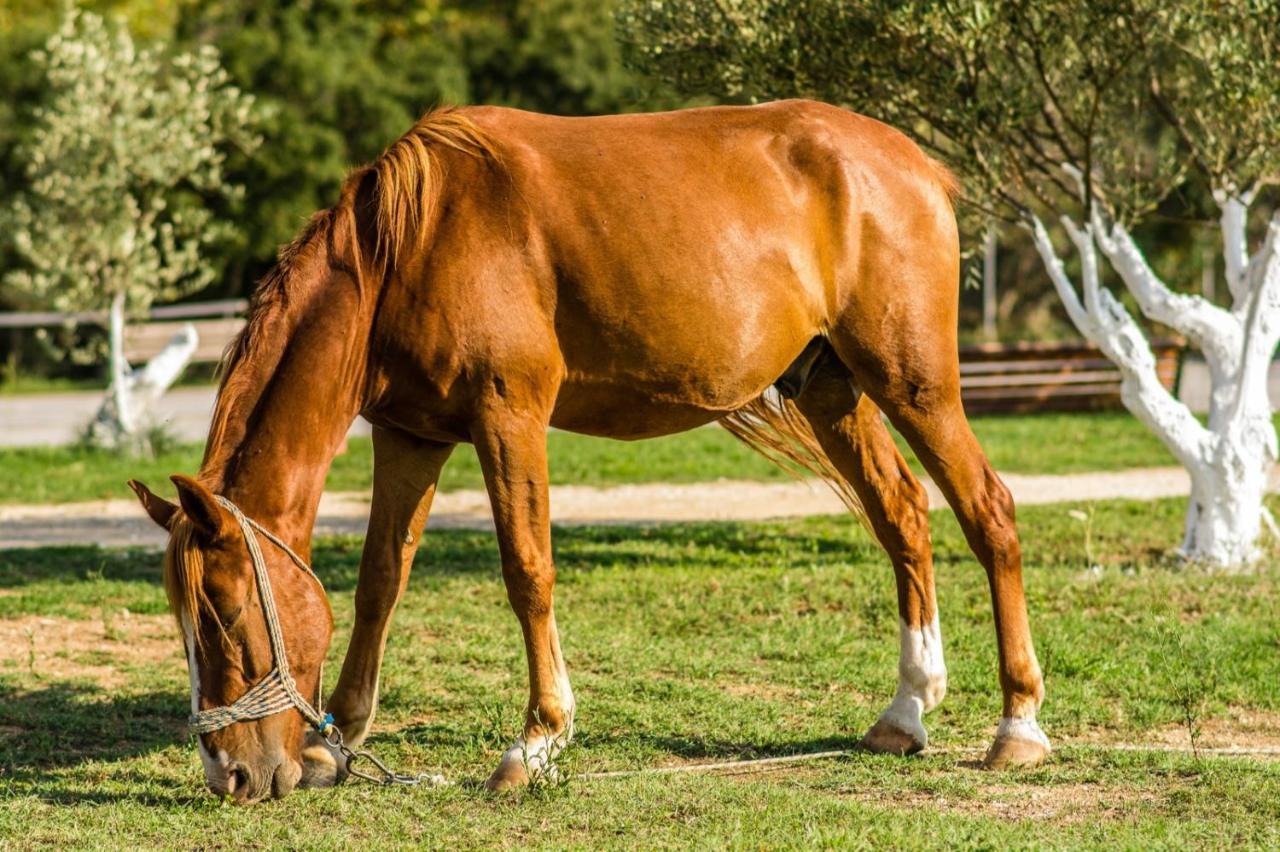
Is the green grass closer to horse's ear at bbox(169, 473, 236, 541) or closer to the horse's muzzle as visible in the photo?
the horse's muzzle

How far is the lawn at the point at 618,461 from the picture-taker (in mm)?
13469

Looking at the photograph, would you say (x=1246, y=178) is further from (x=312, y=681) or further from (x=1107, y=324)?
(x=312, y=681)

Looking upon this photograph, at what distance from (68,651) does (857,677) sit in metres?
3.84

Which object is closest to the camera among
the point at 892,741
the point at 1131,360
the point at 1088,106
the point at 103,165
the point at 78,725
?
the point at 892,741

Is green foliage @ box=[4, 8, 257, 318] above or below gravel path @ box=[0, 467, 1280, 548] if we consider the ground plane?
above

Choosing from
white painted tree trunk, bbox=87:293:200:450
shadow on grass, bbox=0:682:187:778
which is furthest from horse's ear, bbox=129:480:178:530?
white painted tree trunk, bbox=87:293:200:450

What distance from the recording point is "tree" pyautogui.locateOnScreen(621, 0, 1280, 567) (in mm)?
8383

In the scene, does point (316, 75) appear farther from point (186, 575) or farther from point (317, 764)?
point (186, 575)

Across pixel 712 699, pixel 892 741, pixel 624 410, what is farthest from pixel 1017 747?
pixel 624 410

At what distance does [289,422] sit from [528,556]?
2.94 ft

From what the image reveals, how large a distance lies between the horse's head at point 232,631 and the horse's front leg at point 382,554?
74 centimetres

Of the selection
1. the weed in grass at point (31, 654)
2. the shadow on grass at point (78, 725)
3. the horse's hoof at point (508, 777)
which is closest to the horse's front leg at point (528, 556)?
the horse's hoof at point (508, 777)

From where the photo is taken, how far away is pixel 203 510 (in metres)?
4.38

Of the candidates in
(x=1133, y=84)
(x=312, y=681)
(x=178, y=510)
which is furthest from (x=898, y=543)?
(x=1133, y=84)
